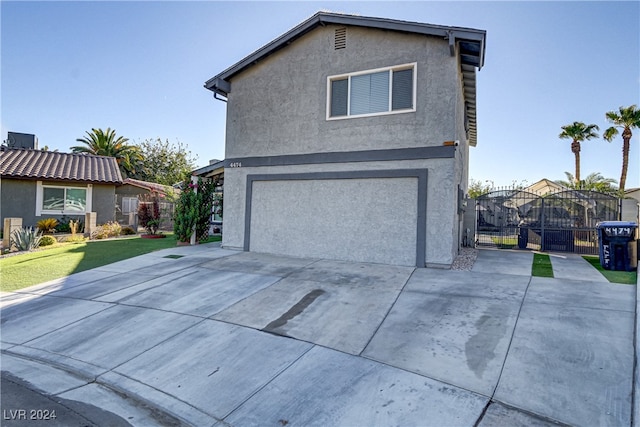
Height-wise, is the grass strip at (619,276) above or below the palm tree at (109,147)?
below

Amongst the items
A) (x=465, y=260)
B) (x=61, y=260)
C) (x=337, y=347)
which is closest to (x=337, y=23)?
(x=465, y=260)

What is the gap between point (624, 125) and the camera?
25828mm

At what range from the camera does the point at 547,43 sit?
11703mm

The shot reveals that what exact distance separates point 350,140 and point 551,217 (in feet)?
24.7

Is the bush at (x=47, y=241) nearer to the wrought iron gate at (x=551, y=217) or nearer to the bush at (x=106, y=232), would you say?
the bush at (x=106, y=232)

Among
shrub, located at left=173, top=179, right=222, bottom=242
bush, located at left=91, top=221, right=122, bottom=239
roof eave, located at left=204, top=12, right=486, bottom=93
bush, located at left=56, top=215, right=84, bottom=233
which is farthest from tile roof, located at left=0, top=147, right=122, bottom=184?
roof eave, located at left=204, top=12, right=486, bottom=93

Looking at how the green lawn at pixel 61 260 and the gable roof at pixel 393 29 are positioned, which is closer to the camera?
the gable roof at pixel 393 29

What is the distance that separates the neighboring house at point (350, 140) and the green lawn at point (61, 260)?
368cm

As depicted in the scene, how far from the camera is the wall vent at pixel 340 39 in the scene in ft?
34.3

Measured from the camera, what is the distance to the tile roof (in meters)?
17.5

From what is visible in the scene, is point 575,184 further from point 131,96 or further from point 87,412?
point 87,412

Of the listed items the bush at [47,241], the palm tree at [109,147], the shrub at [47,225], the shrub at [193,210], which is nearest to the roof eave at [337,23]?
the shrub at [193,210]

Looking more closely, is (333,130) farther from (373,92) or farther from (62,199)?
(62,199)

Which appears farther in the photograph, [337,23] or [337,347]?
[337,23]
